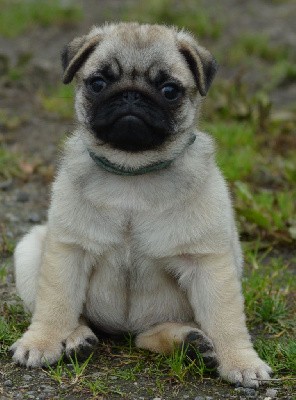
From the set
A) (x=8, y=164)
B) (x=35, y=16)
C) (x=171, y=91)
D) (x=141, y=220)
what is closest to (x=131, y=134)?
(x=171, y=91)

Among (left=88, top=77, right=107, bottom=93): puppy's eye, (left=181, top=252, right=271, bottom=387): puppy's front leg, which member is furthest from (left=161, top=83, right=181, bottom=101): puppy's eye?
(left=181, top=252, right=271, bottom=387): puppy's front leg

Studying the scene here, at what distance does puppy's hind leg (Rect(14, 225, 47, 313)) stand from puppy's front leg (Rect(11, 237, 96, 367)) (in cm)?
42

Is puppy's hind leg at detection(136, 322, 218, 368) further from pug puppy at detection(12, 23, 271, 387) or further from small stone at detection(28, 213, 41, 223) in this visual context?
small stone at detection(28, 213, 41, 223)

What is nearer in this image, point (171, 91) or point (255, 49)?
point (171, 91)

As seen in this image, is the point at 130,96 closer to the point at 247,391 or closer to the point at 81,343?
the point at 81,343

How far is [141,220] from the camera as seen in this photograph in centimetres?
553

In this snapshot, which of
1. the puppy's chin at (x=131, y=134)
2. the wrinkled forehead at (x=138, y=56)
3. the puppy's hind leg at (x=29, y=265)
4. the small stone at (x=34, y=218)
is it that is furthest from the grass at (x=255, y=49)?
the puppy's chin at (x=131, y=134)

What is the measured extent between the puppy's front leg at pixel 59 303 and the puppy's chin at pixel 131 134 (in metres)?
0.68

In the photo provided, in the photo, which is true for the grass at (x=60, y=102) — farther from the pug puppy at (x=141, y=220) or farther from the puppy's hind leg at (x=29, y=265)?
the pug puppy at (x=141, y=220)

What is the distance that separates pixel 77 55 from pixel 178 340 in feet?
6.04

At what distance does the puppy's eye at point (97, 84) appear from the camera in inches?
218

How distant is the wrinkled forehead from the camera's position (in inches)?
215

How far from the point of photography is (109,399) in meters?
5.12

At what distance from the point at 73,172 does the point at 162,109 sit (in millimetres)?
714
